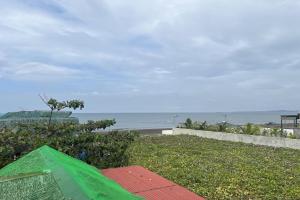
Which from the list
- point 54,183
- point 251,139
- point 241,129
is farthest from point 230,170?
point 241,129

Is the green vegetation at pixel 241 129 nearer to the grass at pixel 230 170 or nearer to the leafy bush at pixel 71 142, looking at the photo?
the grass at pixel 230 170

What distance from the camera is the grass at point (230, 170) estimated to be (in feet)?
29.2

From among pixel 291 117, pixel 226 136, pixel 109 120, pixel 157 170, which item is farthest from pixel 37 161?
pixel 291 117

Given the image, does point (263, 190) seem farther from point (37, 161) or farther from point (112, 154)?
point (37, 161)

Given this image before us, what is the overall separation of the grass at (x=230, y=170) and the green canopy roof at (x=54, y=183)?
19.8 ft

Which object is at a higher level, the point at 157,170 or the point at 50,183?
the point at 50,183

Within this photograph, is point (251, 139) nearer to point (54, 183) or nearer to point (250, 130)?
point (250, 130)

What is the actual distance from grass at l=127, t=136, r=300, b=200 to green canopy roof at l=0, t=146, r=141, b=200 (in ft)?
19.8

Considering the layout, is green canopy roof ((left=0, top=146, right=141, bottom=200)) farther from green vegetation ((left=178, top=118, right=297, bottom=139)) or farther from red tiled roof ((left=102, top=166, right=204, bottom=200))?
green vegetation ((left=178, top=118, right=297, bottom=139))

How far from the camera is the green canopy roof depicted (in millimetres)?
2455

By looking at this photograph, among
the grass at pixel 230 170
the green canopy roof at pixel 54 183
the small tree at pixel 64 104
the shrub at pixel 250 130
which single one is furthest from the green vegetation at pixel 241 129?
the green canopy roof at pixel 54 183

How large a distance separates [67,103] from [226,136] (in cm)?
1478

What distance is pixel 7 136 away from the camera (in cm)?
697

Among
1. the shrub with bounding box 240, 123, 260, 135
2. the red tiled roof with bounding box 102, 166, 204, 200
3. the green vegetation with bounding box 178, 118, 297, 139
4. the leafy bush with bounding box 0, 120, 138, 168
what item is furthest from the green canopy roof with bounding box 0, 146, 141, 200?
the shrub with bounding box 240, 123, 260, 135
